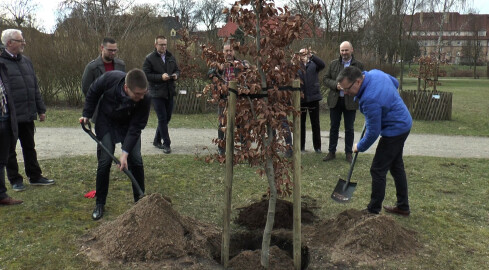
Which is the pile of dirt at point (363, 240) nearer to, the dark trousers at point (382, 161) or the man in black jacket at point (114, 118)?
the dark trousers at point (382, 161)

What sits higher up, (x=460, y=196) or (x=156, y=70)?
(x=156, y=70)

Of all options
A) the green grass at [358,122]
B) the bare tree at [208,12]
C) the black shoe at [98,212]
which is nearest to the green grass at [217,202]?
the black shoe at [98,212]

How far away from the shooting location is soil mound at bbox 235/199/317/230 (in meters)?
4.46

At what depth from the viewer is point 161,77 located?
7344 mm

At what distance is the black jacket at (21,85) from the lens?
5059 mm

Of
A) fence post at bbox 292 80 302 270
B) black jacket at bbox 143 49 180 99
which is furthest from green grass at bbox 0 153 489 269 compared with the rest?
black jacket at bbox 143 49 180 99

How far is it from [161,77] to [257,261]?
455cm

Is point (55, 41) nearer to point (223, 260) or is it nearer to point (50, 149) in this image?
point (50, 149)

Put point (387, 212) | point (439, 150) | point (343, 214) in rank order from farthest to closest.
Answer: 1. point (439, 150)
2. point (387, 212)
3. point (343, 214)

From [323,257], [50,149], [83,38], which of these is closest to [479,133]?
[323,257]

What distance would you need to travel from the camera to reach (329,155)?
7.25m

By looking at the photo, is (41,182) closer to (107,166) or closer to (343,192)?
(107,166)

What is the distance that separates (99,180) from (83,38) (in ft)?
36.7

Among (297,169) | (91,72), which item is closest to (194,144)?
(91,72)
